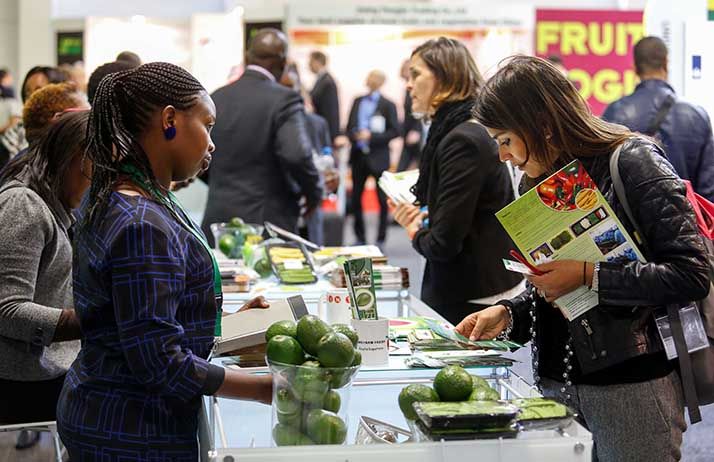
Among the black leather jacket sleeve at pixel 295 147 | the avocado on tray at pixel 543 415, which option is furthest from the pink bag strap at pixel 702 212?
the black leather jacket sleeve at pixel 295 147

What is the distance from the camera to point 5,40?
13.9m

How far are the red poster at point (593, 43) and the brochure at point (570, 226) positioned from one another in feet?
26.8

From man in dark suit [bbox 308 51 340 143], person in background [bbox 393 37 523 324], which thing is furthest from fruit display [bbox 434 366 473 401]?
man in dark suit [bbox 308 51 340 143]

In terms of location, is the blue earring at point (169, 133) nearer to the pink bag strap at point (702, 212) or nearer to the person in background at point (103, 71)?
the pink bag strap at point (702, 212)

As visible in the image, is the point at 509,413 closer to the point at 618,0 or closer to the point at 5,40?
the point at 618,0

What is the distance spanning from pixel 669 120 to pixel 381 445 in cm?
352

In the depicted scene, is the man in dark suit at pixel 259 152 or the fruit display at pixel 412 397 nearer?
the fruit display at pixel 412 397

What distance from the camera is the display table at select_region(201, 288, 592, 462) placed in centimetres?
151

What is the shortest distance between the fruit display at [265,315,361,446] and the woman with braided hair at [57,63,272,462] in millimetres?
59

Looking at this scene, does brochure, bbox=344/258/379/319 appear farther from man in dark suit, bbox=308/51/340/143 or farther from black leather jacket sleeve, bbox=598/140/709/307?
man in dark suit, bbox=308/51/340/143

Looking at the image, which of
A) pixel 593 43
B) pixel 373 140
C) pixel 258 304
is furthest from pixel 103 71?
pixel 593 43

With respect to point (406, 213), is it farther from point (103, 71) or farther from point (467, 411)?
point (467, 411)

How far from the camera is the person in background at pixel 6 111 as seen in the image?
250 inches

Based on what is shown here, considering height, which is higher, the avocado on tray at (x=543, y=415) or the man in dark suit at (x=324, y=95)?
the man in dark suit at (x=324, y=95)
